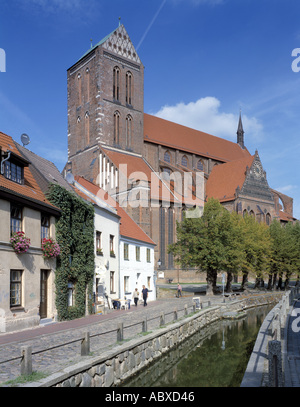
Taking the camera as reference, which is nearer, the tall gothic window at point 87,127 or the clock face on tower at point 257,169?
the tall gothic window at point 87,127

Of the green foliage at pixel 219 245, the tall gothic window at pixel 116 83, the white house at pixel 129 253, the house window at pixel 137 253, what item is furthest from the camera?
the tall gothic window at pixel 116 83

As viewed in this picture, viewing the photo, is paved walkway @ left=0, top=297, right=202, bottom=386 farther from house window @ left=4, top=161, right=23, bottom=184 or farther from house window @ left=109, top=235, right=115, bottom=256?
house window @ left=109, top=235, right=115, bottom=256

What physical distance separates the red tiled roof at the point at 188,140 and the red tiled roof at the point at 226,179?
12.1 feet

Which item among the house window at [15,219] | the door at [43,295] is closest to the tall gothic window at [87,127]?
the door at [43,295]

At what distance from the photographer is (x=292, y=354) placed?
40.4ft

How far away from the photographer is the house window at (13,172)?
16547mm

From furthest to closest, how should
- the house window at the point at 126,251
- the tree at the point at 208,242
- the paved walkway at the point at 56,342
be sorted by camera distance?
the tree at the point at 208,242, the house window at the point at 126,251, the paved walkway at the point at 56,342

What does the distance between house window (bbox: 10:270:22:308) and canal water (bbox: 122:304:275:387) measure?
5729 mm

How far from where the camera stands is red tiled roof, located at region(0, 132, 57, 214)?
51.9 ft

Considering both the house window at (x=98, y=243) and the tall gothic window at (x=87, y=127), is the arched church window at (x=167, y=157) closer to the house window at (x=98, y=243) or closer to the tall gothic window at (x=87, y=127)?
the tall gothic window at (x=87, y=127)

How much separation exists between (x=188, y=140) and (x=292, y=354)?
6056 centimetres

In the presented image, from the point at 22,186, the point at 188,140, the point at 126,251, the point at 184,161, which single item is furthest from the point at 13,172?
the point at 188,140

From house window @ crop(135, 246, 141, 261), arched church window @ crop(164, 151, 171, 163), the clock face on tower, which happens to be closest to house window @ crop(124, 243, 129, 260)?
house window @ crop(135, 246, 141, 261)

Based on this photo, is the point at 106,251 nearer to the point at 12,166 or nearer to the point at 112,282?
the point at 112,282
